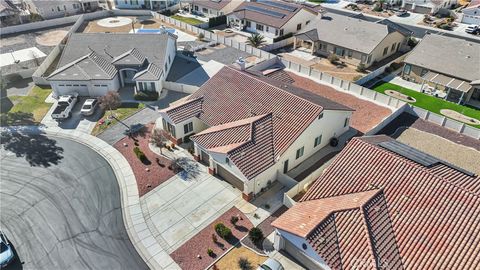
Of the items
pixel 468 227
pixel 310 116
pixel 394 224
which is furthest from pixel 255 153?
pixel 468 227

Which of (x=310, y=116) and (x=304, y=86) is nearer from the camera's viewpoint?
(x=310, y=116)

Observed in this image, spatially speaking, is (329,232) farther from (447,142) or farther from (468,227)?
(447,142)

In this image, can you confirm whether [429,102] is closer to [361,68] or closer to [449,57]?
[449,57]

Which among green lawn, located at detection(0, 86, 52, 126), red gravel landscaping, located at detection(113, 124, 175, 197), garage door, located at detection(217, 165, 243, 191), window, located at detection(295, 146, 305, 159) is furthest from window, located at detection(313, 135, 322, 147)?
green lawn, located at detection(0, 86, 52, 126)

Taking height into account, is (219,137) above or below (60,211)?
above

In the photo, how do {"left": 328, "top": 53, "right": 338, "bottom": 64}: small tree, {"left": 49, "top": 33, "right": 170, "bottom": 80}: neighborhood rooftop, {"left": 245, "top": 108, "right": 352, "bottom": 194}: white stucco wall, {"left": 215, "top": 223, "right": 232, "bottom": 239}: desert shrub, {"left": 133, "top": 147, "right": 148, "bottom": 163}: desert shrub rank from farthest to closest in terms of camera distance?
1. {"left": 328, "top": 53, "right": 338, "bottom": 64}: small tree
2. {"left": 49, "top": 33, "right": 170, "bottom": 80}: neighborhood rooftop
3. {"left": 133, "top": 147, "right": 148, "bottom": 163}: desert shrub
4. {"left": 245, "top": 108, "right": 352, "bottom": 194}: white stucco wall
5. {"left": 215, "top": 223, "right": 232, "bottom": 239}: desert shrub

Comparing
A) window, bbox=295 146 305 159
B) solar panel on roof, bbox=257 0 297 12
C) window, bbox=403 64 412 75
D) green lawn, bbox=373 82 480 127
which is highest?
solar panel on roof, bbox=257 0 297 12

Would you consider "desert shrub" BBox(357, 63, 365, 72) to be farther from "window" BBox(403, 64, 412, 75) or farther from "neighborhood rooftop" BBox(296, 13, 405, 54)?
"window" BBox(403, 64, 412, 75)

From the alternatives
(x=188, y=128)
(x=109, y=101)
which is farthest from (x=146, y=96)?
(x=188, y=128)
